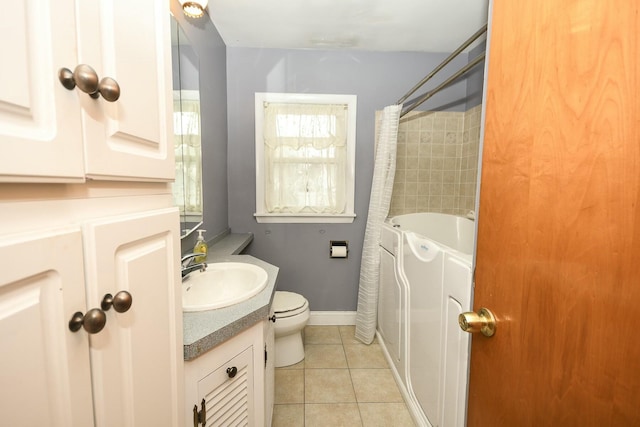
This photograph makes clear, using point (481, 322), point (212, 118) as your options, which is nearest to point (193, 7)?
point (212, 118)

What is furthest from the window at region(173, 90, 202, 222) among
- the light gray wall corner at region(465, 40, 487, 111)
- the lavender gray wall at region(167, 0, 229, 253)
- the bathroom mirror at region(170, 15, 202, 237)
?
the light gray wall corner at region(465, 40, 487, 111)

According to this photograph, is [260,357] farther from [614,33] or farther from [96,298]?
[614,33]

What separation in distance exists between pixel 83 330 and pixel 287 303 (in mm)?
1565

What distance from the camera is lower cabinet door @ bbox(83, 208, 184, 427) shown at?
45 cm

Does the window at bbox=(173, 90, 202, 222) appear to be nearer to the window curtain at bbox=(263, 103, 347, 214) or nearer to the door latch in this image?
the window curtain at bbox=(263, 103, 347, 214)

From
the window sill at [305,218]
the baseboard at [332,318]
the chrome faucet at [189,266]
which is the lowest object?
the baseboard at [332,318]

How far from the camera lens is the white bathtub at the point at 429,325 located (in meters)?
1.08

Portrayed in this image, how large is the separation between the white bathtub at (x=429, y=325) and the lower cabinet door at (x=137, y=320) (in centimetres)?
91

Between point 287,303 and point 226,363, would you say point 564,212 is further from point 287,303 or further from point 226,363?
point 287,303

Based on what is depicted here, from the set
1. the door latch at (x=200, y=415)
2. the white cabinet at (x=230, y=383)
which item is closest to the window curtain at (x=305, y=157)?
the white cabinet at (x=230, y=383)

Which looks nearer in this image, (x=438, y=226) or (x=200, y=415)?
(x=200, y=415)

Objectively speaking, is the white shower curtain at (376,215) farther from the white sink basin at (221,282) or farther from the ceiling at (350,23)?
the white sink basin at (221,282)

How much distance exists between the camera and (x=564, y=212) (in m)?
0.44

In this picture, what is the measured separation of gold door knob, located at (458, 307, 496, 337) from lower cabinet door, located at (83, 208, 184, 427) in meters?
0.73
